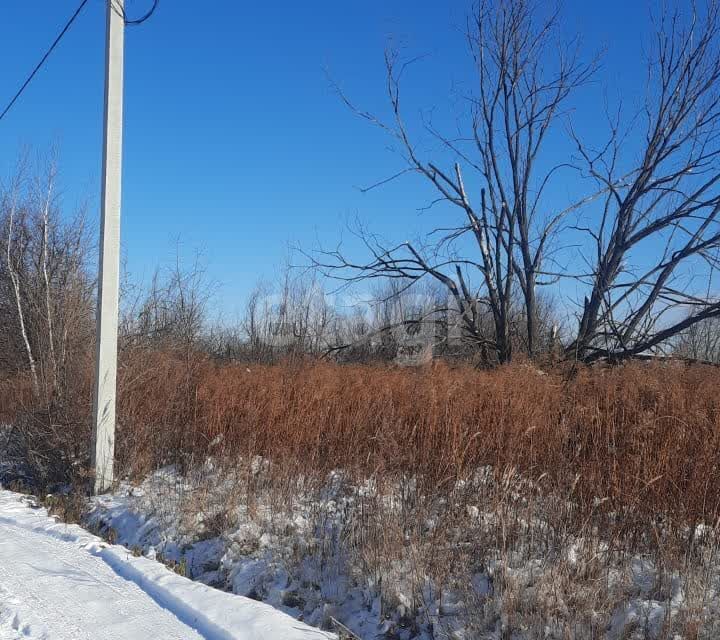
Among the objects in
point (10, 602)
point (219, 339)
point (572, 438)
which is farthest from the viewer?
point (219, 339)

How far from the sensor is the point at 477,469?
520 cm

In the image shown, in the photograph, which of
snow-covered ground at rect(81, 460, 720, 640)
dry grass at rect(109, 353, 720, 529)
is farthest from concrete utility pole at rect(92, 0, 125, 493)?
snow-covered ground at rect(81, 460, 720, 640)

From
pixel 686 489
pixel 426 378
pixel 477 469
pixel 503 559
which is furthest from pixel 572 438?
pixel 426 378

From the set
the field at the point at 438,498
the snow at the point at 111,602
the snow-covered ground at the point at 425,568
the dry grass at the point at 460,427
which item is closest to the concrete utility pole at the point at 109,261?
the field at the point at 438,498

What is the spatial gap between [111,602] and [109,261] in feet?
12.4

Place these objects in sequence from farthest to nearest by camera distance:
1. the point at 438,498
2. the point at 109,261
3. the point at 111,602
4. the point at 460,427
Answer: the point at 109,261
the point at 460,427
the point at 438,498
the point at 111,602

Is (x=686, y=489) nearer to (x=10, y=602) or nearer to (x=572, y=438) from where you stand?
(x=572, y=438)

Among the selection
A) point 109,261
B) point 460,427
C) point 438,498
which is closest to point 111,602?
point 438,498

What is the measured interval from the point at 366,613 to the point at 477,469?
1.77 m

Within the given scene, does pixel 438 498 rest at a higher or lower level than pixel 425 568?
higher

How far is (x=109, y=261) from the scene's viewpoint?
6.61 m

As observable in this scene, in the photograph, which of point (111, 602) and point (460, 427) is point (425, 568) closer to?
point (111, 602)

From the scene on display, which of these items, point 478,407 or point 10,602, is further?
point 478,407

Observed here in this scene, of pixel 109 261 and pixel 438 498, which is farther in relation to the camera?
pixel 109 261
